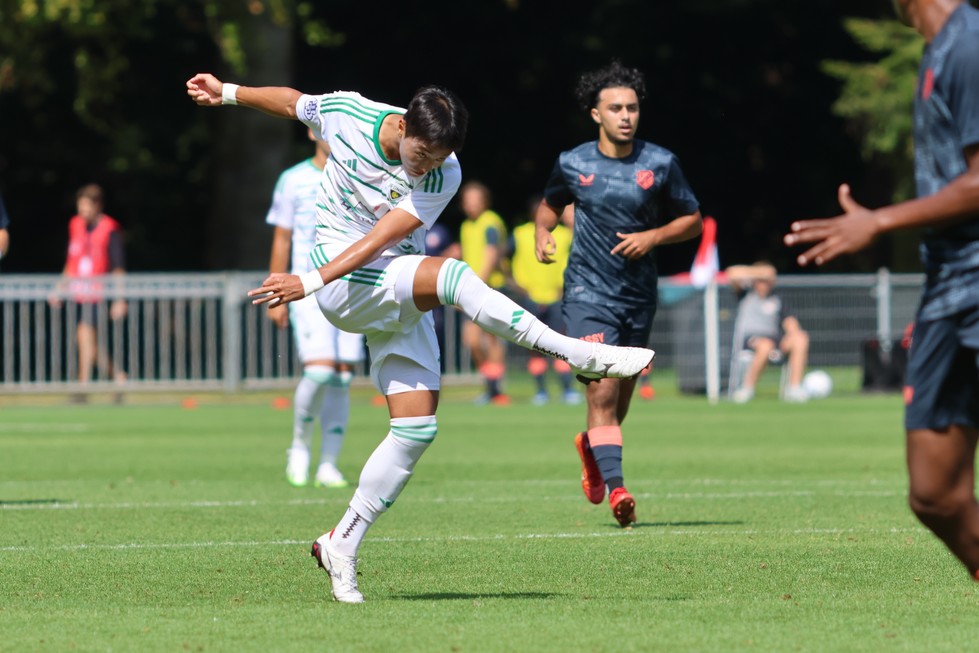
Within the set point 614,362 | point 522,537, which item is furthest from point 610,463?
point 614,362

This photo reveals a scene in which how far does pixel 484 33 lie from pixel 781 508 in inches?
964

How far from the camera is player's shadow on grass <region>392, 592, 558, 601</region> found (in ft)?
21.9

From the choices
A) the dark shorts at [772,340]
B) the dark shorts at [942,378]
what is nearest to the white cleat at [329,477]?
the dark shorts at [942,378]

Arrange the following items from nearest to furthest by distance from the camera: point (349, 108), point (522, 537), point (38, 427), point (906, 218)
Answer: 1. point (906, 218)
2. point (349, 108)
3. point (522, 537)
4. point (38, 427)

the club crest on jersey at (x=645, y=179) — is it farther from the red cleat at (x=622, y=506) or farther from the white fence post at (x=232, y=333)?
the white fence post at (x=232, y=333)

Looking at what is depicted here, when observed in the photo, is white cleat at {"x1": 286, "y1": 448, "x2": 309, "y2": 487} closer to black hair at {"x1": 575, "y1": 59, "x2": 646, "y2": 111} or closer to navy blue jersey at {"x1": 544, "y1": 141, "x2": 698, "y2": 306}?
navy blue jersey at {"x1": 544, "y1": 141, "x2": 698, "y2": 306}

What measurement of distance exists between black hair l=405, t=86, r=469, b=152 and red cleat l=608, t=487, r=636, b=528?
106 inches

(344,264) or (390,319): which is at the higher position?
(344,264)

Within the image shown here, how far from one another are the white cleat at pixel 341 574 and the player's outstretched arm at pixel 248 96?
5.77 feet

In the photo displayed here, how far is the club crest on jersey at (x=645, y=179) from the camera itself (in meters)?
9.52

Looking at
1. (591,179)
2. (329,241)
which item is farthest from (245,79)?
(329,241)

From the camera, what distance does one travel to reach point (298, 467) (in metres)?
12.0

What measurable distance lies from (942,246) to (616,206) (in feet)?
14.3

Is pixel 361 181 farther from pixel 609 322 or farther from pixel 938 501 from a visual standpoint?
pixel 609 322
